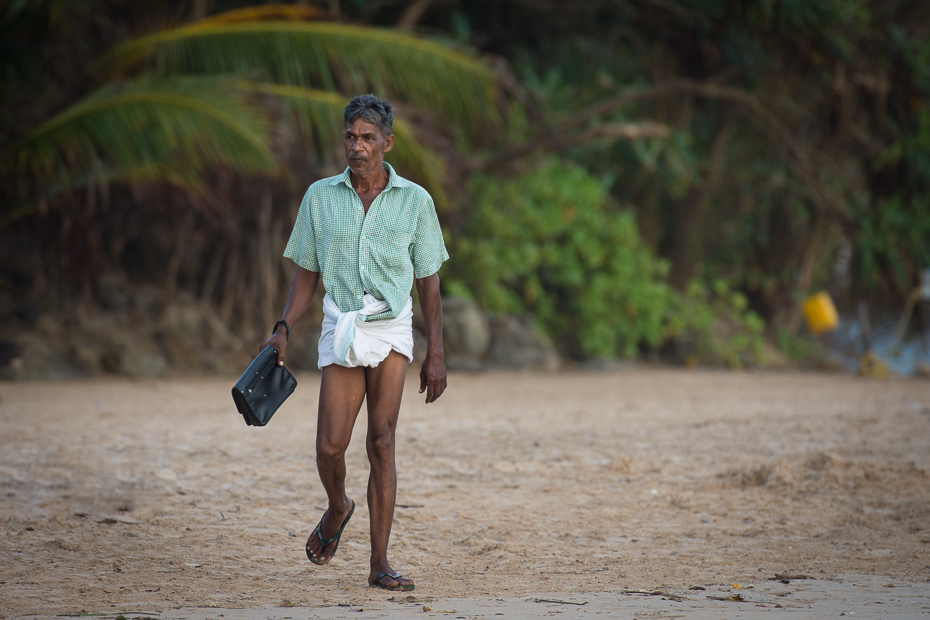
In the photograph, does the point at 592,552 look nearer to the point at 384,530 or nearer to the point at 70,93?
the point at 384,530

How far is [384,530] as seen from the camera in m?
3.49

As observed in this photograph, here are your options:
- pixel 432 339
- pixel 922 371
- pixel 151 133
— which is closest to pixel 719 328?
pixel 922 371

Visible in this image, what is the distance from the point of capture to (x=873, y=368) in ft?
41.9

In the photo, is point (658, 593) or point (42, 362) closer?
point (658, 593)

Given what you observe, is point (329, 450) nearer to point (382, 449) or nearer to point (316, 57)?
point (382, 449)

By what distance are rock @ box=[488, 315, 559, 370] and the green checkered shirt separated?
27.4 feet

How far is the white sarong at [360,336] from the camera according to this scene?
3.38 metres

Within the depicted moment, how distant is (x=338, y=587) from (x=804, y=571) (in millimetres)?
1804

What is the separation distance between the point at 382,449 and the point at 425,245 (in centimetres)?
75

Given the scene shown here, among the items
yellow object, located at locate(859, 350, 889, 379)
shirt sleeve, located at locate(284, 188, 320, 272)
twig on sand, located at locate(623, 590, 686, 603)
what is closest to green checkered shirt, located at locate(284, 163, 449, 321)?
shirt sleeve, located at locate(284, 188, 320, 272)

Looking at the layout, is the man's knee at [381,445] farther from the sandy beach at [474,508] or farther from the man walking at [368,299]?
the sandy beach at [474,508]

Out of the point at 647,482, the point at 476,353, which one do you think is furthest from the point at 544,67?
the point at 647,482

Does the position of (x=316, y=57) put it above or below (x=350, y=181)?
above

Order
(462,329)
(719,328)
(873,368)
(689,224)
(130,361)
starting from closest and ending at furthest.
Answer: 1. (130,361)
2. (462,329)
3. (873,368)
4. (719,328)
5. (689,224)
